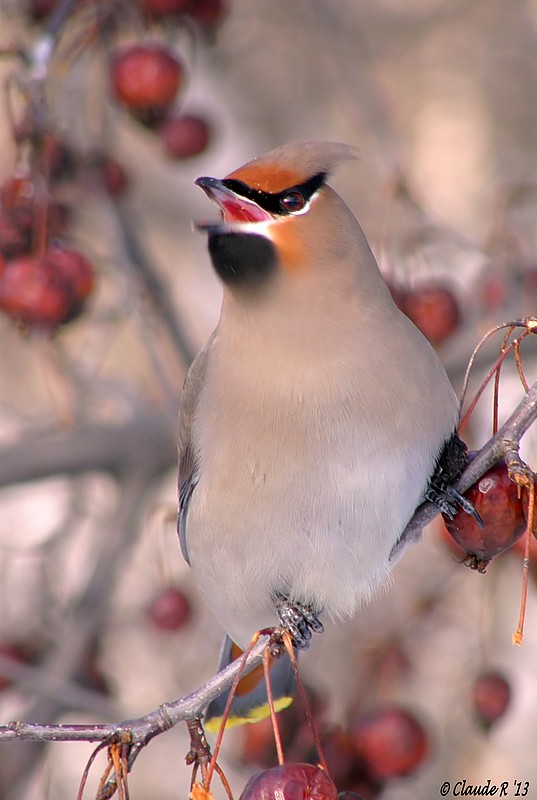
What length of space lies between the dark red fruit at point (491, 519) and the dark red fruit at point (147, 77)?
1525 mm

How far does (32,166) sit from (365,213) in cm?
358

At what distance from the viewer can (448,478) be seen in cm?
231

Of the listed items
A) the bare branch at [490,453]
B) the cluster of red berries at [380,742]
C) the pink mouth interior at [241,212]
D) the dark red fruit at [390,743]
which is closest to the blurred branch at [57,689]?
the cluster of red berries at [380,742]

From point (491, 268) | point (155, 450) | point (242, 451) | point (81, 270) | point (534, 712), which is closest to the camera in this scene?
point (242, 451)

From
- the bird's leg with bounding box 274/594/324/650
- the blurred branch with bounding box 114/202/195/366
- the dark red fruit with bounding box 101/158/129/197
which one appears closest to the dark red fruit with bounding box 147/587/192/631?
the blurred branch with bounding box 114/202/195/366

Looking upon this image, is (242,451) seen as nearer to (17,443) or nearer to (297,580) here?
(297,580)

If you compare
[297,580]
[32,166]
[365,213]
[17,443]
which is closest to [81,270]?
[32,166]

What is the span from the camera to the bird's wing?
258 centimetres

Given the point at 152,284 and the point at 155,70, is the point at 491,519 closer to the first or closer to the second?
the point at 155,70

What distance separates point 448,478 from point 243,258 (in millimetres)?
603

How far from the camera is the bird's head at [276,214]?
2.11 metres

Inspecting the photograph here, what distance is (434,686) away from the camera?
5.36 metres

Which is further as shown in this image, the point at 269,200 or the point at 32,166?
the point at 32,166

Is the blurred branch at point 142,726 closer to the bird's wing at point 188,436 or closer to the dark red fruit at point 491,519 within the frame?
the dark red fruit at point 491,519
